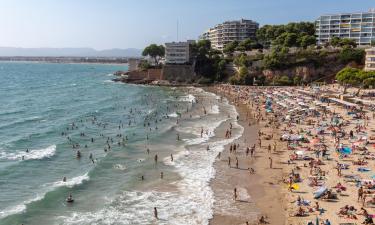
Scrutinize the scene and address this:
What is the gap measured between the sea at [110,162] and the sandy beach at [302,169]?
6.85 feet

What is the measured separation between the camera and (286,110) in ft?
191

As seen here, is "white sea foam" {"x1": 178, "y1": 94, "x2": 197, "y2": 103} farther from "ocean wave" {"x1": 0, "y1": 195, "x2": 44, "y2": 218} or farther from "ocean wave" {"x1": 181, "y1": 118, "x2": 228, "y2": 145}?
"ocean wave" {"x1": 0, "y1": 195, "x2": 44, "y2": 218}

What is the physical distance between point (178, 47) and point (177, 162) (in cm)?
8163

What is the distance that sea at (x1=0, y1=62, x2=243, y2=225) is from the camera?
25.2 meters

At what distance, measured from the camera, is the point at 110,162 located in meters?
35.8

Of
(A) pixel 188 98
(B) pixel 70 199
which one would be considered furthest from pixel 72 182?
(A) pixel 188 98

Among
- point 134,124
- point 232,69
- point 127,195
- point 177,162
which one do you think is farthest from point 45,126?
point 232,69

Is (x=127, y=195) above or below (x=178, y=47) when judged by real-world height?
below

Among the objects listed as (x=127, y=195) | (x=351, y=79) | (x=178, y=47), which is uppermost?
(x=178, y=47)

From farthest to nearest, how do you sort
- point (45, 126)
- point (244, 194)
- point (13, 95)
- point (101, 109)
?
point (13, 95), point (101, 109), point (45, 126), point (244, 194)

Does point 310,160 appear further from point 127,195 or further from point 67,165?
point 67,165

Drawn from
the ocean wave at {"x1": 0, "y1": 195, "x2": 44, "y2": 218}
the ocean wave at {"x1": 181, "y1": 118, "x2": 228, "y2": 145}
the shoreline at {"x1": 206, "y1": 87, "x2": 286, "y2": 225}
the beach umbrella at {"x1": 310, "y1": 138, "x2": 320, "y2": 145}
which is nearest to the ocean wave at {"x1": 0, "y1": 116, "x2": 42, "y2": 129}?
the ocean wave at {"x1": 181, "y1": 118, "x2": 228, "y2": 145}

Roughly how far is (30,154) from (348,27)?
348 ft

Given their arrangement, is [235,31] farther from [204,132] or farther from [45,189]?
[45,189]
